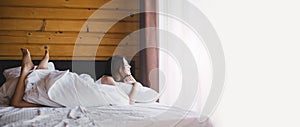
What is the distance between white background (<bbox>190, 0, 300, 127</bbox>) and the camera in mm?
1321

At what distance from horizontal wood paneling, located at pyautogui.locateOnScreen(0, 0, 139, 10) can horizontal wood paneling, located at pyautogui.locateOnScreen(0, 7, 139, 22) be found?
39 mm

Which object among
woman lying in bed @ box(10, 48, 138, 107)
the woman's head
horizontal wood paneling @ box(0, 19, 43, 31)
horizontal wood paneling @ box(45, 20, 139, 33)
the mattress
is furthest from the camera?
horizontal wood paneling @ box(45, 20, 139, 33)

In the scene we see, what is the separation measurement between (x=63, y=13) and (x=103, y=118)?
2.01 m

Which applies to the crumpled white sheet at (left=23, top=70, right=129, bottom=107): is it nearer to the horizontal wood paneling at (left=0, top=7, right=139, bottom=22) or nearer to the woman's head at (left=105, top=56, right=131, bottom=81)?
the woman's head at (left=105, top=56, right=131, bottom=81)

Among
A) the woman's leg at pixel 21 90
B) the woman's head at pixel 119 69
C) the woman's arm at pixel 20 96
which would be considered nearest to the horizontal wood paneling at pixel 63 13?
the woman's head at pixel 119 69

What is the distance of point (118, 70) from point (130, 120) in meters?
1.28

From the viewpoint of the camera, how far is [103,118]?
1.80 m

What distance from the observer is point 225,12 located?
1785mm

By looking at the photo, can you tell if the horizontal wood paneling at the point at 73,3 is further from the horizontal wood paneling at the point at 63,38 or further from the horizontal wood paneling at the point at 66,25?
the horizontal wood paneling at the point at 63,38

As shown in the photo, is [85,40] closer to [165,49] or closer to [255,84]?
[165,49]

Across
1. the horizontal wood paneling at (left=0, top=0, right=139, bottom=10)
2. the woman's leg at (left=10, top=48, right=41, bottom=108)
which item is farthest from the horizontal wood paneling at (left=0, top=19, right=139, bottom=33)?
the woman's leg at (left=10, top=48, right=41, bottom=108)

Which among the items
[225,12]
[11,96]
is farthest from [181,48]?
[11,96]

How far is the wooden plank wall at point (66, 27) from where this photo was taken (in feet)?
11.3

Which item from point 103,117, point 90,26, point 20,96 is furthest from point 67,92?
point 90,26
